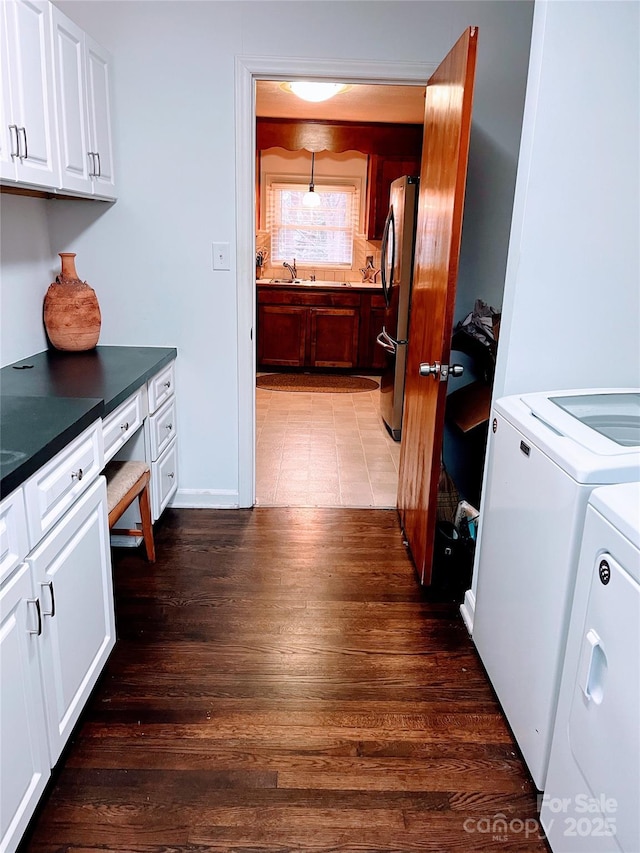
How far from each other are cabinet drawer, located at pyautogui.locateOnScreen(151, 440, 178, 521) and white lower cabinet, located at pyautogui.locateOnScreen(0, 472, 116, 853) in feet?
2.83

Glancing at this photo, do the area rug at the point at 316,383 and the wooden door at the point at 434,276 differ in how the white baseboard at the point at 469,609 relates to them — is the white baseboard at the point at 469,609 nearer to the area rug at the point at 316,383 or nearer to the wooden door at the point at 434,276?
the wooden door at the point at 434,276

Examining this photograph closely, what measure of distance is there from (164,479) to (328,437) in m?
1.67

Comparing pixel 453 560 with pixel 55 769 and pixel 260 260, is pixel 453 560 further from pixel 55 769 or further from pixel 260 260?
pixel 260 260

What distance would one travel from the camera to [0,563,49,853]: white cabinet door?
1188mm

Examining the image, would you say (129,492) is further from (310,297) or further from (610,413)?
(310,297)

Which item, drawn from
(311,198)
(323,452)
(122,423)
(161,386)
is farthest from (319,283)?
(122,423)

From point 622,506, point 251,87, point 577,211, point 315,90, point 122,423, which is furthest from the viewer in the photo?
point 315,90

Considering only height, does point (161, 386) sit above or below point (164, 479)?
above

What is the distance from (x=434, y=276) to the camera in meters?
2.31

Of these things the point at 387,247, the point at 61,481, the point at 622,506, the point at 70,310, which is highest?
the point at 387,247

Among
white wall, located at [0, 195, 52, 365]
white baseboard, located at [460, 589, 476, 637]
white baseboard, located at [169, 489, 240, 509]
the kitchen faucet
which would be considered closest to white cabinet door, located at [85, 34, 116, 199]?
white wall, located at [0, 195, 52, 365]

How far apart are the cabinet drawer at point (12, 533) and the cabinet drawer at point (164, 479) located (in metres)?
1.36

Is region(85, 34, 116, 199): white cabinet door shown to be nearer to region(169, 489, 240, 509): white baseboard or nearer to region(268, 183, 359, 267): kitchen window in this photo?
region(169, 489, 240, 509): white baseboard

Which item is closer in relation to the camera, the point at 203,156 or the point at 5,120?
the point at 5,120
